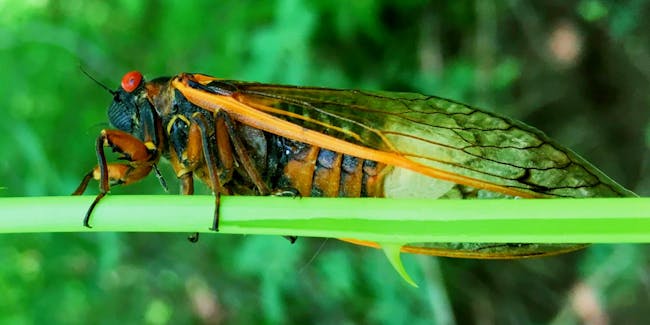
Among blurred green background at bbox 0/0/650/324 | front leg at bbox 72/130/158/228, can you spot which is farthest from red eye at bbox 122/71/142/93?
blurred green background at bbox 0/0/650/324

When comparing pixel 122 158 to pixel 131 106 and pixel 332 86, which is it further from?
pixel 332 86

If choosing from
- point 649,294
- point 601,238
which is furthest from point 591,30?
point 601,238

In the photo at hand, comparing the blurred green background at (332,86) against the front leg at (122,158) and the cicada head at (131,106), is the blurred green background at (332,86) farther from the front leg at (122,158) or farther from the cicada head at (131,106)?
the front leg at (122,158)

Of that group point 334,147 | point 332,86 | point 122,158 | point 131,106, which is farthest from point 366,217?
point 332,86

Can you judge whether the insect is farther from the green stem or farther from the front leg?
the green stem

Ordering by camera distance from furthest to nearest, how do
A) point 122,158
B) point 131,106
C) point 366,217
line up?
point 131,106 < point 122,158 < point 366,217

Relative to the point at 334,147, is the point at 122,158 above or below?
below

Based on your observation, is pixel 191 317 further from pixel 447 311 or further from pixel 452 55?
pixel 452 55

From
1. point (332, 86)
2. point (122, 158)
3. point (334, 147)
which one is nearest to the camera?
point (334, 147)
